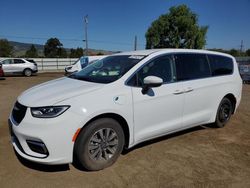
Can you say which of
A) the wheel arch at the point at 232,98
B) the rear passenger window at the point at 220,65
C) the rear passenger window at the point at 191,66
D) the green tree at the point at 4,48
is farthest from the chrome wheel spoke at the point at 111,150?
the green tree at the point at 4,48

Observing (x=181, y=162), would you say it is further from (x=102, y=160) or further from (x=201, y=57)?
(x=201, y=57)

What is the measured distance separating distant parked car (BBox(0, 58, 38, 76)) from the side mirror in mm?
18153

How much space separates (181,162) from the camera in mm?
3572

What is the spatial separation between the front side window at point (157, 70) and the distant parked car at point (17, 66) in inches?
705

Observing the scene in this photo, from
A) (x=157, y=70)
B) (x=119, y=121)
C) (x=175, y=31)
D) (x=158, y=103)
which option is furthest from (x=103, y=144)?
(x=175, y=31)

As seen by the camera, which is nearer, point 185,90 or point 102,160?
point 102,160

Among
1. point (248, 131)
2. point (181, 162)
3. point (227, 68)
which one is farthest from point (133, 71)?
point (248, 131)

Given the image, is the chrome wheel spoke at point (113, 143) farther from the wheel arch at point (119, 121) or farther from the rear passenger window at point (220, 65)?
the rear passenger window at point (220, 65)

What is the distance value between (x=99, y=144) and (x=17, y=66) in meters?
18.5

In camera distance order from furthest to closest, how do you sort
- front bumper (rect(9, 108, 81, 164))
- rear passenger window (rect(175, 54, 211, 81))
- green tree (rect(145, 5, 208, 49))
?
green tree (rect(145, 5, 208, 49)) → rear passenger window (rect(175, 54, 211, 81)) → front bumper (rect(9, 108, 81, 164))

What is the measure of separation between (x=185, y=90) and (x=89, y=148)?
1923 mm

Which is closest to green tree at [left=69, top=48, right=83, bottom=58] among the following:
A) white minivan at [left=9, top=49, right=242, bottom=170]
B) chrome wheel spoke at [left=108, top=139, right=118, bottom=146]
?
white minivan at [left=9, top=49, right=242, bottom=170]

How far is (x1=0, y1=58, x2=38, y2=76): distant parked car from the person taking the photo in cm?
1894

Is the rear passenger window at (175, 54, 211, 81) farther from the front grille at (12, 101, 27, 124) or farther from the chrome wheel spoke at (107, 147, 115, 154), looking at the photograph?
the front grille at (12, 101, 27, 124)
